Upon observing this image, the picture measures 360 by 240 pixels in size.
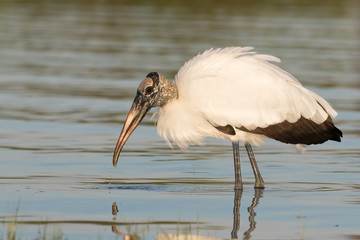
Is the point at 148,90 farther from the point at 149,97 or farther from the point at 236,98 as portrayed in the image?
the point at 236,98

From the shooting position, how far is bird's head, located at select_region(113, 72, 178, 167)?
1052cm

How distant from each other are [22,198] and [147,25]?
21.6 metres

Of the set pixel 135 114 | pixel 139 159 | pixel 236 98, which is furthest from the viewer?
pixel 139 159

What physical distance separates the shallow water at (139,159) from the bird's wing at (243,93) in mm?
685

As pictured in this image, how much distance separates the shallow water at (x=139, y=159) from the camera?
847 cm

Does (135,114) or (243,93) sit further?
(135,114)

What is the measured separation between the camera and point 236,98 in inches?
396

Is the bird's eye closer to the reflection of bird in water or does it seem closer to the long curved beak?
the long curved beak

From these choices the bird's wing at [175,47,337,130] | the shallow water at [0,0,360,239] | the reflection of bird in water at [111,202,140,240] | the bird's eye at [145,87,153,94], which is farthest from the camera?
the bird's eye at [145,87,153,94]

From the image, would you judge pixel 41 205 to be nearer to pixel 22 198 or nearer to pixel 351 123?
pixel 22 198

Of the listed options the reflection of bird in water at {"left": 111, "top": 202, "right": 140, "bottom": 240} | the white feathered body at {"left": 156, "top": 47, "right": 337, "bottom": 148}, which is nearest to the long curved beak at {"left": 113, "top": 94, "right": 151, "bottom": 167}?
the white feathered body at {"left": 156, "top": 47, "right": 337, "bottom": 148}

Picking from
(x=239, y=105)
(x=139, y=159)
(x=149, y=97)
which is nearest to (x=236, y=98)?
(x=239, y=105)

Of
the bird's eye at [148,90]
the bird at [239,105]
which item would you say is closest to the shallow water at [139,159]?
the bird at [239,105]

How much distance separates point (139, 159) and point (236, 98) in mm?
2075
